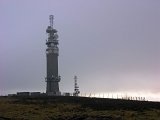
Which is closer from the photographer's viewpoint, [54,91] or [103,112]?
[103,112]

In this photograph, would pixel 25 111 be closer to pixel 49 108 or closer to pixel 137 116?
pixel 49 108

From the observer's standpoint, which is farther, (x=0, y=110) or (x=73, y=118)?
(x=0, y=110)

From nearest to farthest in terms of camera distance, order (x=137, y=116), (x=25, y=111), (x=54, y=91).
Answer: (x=137, y=116)
(x=25, y=111)
(x=54, y=91)

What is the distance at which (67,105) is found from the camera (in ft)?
259

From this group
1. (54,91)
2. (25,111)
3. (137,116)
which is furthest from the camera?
(54,91)

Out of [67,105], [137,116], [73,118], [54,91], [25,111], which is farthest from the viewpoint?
[54,91]

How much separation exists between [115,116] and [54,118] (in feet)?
29.2

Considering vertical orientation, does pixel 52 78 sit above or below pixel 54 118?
above

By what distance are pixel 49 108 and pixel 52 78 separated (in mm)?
121576

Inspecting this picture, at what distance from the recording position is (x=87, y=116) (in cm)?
6334

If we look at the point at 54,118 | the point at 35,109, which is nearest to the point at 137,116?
the point at 54,118

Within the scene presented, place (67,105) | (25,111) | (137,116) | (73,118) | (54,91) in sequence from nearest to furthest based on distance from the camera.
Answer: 1. (73,118)
2. (137,116)
3. (25,111)
4. (67,105)
5. (54,91)

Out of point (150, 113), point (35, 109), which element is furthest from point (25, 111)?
point (150, 113)

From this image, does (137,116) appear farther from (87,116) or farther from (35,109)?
(35,109)
